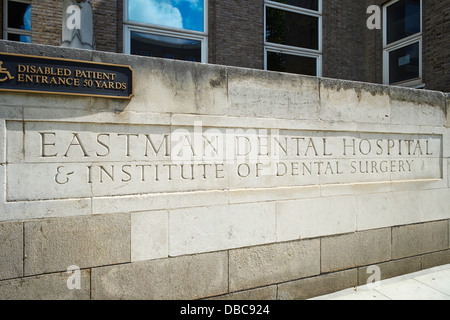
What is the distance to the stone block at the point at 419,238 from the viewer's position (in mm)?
4047

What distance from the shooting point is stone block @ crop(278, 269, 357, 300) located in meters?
3.42

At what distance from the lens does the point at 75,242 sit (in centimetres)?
264

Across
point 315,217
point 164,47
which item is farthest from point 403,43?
point 315,217

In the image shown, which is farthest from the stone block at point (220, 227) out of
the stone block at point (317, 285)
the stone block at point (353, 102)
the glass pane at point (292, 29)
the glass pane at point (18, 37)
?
the glass pane at point (292, 29)

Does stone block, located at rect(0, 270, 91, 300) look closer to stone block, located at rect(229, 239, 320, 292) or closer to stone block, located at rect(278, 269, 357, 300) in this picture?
stone block, located at rect(229, 239, 320, 292)

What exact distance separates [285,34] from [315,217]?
7310mm

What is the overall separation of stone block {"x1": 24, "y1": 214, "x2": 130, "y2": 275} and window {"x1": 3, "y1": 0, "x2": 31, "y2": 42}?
654cm

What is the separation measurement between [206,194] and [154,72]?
1283mm

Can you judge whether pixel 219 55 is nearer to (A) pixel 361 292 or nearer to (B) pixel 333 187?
(B) pixel 333 187

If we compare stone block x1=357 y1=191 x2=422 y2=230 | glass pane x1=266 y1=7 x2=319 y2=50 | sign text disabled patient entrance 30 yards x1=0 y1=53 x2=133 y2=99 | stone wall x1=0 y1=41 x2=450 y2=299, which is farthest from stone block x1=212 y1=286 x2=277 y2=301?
glass pane x1=266 y1=7 x2=319 y2=50

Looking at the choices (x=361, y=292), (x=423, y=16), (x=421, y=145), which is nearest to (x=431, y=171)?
(x=421, y=145)

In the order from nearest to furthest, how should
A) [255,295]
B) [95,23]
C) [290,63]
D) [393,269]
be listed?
[255,295] → [393,269] → [95,23] → [290,63]

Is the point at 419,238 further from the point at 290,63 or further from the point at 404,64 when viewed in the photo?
the point at 404,64

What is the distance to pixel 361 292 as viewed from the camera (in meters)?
3.62
